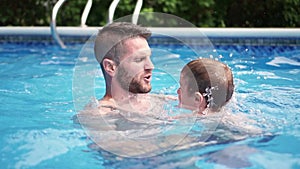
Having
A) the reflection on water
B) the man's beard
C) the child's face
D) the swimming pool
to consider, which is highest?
the man's beard

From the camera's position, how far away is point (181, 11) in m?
8.11

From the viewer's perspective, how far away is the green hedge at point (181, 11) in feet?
25.8

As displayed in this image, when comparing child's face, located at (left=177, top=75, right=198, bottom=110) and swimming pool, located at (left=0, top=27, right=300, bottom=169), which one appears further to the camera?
child's face, located at (left=177, top=75, right=198, bottom=110)

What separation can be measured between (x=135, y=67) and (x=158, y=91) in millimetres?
1288

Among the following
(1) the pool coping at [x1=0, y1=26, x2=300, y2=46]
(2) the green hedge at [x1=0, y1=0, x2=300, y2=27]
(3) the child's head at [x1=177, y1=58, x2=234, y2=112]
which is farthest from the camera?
(2) the green hedge at [x1=0, y1=0, x2=300, y2=27]

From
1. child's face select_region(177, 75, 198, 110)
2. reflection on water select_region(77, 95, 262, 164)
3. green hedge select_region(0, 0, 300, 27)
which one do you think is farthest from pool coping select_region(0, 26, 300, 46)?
reflection on water select_region(77, 95, 262, 164)

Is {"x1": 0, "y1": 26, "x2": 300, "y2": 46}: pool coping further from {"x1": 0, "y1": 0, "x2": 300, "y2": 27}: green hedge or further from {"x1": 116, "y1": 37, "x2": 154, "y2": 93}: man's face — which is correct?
{"x1": 116, "y1": 37, "x2": 154, "y2": 93}: man's face

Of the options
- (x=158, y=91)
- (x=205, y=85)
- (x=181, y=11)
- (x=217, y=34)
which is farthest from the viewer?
(x=181, y=11)

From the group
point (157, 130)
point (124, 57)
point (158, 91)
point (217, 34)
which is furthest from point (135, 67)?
point (217, 34)

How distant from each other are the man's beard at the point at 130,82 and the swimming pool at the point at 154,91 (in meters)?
0.38

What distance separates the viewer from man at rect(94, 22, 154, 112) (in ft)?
9.95

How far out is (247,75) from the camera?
16.6ft

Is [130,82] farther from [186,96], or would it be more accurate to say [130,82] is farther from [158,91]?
[158,91]

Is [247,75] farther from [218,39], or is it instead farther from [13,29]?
[13,29]
